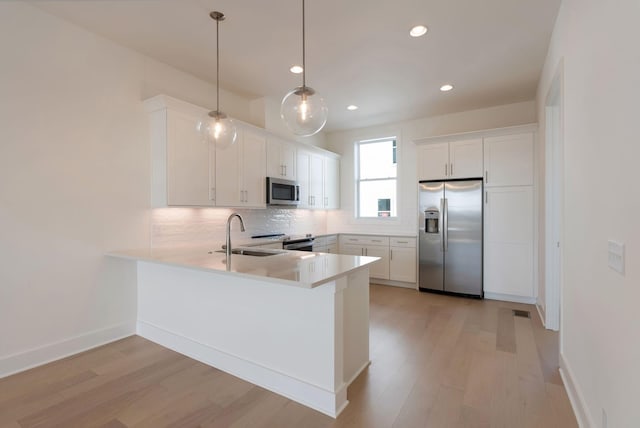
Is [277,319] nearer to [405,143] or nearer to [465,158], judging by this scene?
[465,158]

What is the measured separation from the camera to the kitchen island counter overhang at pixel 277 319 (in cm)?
192

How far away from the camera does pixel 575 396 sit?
194 cm

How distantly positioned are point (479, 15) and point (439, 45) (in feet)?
1.56

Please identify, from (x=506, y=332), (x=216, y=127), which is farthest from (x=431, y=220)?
(x=216, y=127)

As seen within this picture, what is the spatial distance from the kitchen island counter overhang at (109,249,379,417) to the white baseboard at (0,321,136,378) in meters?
0.48

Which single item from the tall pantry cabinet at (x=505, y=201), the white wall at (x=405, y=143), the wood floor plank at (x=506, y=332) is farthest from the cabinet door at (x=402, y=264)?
the wood floor plank at (x=506, y=332)

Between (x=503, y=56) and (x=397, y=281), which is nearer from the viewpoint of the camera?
(x=503, y=56)

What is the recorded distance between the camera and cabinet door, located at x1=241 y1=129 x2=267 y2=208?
13.0 feet

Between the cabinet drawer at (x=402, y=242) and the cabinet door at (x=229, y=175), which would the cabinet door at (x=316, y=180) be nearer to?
the cabinet drawer at (x=402, y=242)

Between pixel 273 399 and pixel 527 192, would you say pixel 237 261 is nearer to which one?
pixel 273 399

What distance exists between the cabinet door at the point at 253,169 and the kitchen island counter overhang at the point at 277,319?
142 cm

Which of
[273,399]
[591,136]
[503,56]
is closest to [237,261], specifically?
[273,399]

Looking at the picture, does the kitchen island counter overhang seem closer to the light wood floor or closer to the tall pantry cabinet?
the light wood floor

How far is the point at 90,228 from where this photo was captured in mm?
2838
